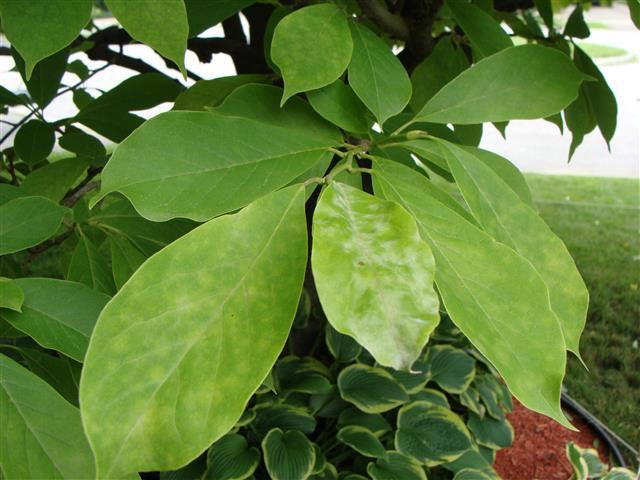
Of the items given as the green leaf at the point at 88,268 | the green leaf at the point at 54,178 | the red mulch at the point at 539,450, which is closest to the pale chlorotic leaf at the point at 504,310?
the green leaf at the point at 88,268

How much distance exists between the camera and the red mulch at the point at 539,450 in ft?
5.27

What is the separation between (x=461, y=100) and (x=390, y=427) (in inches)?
45.9

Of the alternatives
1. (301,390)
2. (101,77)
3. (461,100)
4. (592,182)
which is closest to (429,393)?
(301,390)

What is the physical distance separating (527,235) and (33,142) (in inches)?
26.6

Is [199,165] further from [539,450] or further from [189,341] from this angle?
[539,450]

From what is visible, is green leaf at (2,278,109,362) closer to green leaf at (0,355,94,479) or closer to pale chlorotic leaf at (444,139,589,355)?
green leaf at (0,355,94,479)

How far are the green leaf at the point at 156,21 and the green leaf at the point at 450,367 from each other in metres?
1.32

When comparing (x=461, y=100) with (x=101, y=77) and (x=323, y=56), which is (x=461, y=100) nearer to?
(x=323, y=56)

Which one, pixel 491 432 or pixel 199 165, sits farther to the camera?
pixel 491 432

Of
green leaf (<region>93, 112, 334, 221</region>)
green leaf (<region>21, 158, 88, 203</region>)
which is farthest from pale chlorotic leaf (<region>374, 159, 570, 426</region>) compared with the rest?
green leaf (<region>21, 158, 88, 203</region>)

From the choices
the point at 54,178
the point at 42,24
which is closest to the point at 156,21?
the point at 42,24

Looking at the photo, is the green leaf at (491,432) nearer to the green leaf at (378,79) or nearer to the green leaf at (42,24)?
the green leaf at (378,79)

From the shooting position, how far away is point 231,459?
1.32m

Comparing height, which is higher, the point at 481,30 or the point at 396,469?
the point at 481,30
